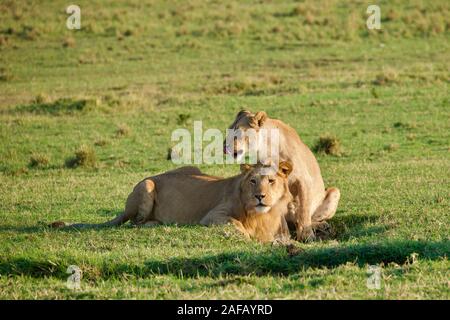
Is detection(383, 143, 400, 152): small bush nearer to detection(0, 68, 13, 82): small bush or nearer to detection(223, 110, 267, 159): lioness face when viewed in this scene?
detection(223, 110, 267, 159): lioness face

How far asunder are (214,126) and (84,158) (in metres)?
4.07

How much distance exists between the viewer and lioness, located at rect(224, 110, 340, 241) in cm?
1198

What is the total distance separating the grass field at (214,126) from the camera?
941 cm

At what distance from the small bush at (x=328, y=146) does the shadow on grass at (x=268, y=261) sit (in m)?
8.62

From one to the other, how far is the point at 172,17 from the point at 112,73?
8924 mm

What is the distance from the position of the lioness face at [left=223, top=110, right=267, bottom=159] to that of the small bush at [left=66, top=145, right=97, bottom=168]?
6741 mm

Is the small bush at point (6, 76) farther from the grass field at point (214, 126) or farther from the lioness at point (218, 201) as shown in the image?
the lioness at point (218, 201)

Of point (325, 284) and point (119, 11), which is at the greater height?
point (119, 11)

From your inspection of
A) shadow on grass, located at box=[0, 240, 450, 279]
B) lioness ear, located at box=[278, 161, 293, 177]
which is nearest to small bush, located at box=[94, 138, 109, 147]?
lioness ear, located at box=[278, 161, 293, 177]

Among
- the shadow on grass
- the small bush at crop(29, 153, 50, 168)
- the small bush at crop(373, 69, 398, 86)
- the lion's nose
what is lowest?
the small bush at crop(29, 153, 50, 168)

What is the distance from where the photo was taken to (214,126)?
846 inches

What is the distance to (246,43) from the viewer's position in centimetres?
3322

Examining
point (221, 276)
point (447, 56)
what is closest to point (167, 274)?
point (221, 276)
